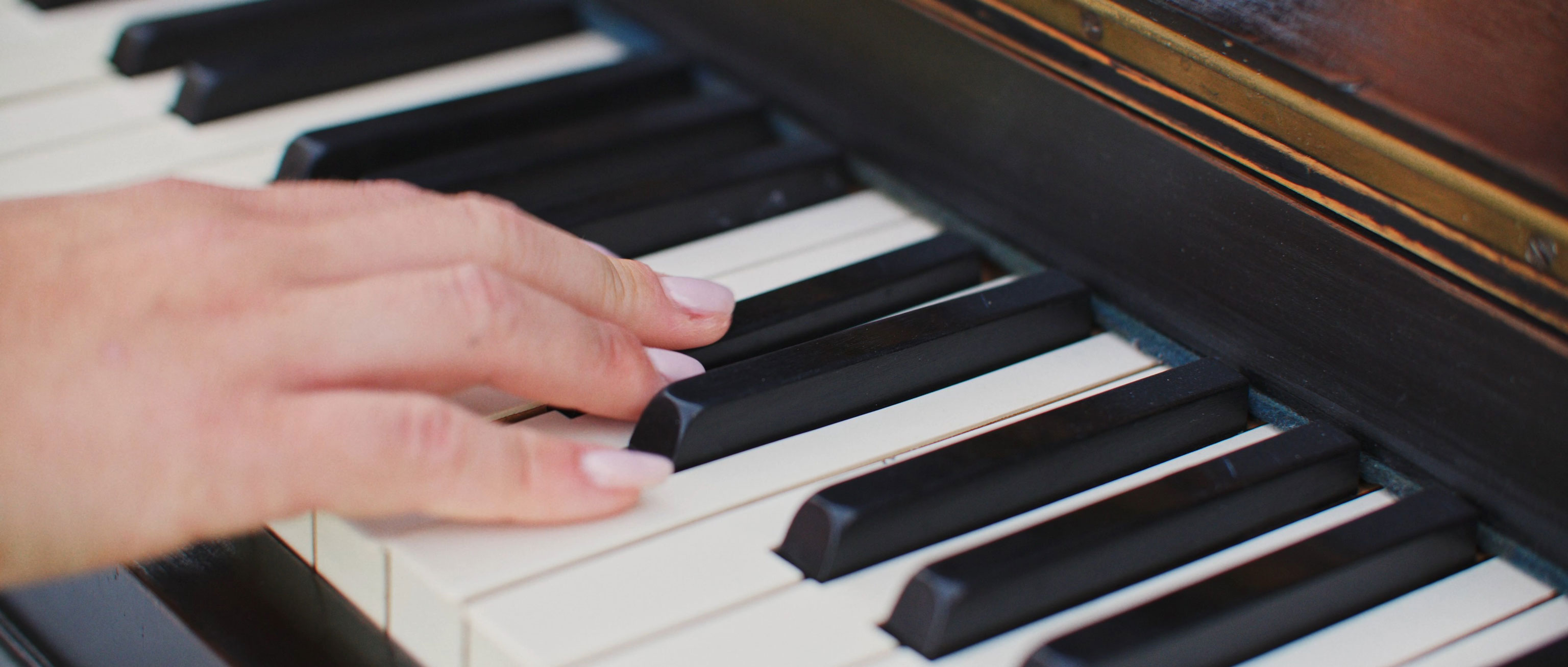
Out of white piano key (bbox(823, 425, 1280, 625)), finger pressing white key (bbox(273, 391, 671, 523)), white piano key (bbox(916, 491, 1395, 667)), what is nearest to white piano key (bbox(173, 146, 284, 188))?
finger pressing white key (bbox(273, 391, 671, 523))

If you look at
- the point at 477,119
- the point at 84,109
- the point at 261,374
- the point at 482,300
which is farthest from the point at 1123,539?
the point at 84,109

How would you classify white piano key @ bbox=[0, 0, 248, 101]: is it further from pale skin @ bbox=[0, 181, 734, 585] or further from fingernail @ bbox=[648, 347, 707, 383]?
fingernail @ bbox=[648, 347, 707, 383]

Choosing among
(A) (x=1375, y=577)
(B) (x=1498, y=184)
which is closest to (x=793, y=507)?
(A) (x=1375, y=577)

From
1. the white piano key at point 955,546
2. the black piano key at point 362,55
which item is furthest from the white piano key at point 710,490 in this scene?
the black piano key at point 362,55

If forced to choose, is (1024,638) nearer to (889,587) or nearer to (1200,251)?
(889,587)

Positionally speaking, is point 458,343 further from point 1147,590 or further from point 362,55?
point 362,55
